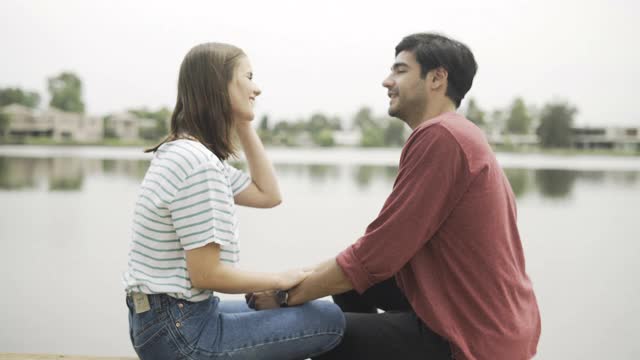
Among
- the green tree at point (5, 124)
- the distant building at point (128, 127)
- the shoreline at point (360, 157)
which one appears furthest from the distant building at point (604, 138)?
the green tree at point (5, 124)

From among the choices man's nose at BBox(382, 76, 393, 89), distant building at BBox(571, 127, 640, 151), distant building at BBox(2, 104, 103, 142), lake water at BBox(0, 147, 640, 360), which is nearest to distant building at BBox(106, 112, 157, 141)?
distant building at BBox(2, 104, 103, 142)

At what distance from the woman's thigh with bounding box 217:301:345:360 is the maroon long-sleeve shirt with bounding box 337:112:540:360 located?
17cm

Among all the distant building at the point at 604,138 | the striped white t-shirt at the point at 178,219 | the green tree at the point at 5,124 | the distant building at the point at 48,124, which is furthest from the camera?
the green tree at the point at 5,124

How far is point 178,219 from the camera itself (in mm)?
1224

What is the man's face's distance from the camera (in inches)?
63.4

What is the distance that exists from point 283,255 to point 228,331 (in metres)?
6.88

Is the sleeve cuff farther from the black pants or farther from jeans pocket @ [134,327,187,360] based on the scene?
jeans pocket @ [134,327,187,360]

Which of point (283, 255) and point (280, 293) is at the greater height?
point (280, 293)

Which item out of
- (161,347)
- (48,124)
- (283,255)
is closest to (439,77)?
(161,347)

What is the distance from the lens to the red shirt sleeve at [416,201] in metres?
1.35

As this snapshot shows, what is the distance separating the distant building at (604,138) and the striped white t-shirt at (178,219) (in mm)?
→ 32043

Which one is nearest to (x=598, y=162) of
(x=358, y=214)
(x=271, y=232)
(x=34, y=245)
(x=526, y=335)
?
(x=358, y=214)

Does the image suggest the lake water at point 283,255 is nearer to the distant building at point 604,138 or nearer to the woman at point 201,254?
the woman at point 201,254

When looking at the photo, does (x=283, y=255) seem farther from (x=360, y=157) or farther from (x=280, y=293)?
(x=360, y=157)
